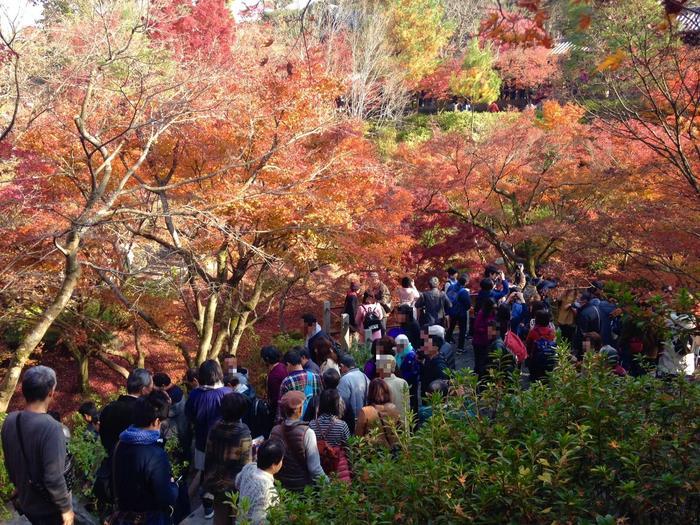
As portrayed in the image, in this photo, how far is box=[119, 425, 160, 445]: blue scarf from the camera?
13.9ft

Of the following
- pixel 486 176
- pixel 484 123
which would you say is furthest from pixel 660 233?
pixel 484 123

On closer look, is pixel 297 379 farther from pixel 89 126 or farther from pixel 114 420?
pixel 89 126

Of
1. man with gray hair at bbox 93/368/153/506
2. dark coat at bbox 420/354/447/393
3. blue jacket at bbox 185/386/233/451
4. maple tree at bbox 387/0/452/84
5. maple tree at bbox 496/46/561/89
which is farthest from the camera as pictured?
maple tree at bbox 496/46/561/89

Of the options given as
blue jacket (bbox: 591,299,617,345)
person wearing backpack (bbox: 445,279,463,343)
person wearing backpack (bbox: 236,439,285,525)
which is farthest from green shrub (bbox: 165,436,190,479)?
person wearing backpack (bbox: 445,279,463,343)

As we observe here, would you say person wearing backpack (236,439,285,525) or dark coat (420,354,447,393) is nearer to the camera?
person wearing backpack (236,439,285,525)

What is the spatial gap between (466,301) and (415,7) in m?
22.9

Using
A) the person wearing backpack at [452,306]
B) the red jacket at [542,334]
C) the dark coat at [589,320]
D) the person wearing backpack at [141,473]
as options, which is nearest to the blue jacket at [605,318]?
the dark coat at [589,320]

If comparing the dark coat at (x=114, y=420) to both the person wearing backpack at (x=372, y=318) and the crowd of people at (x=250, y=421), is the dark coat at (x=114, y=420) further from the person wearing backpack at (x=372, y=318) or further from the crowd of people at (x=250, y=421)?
the person wearing backpack at (x=372, y=318)

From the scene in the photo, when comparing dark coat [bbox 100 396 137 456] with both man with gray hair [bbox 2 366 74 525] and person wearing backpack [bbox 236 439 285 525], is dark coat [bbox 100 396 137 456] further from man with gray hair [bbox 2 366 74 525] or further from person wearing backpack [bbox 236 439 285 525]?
person wearing backpack [bbox 236 439 285 525]

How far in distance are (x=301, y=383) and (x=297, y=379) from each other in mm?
51

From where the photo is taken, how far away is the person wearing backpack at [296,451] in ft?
14.8

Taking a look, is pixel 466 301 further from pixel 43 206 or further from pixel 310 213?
pixel 43 206

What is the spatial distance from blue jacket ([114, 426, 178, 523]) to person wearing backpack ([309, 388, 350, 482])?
3.66ft

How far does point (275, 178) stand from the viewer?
11375 mm
